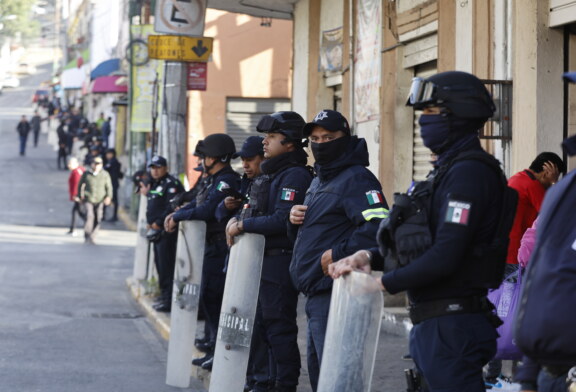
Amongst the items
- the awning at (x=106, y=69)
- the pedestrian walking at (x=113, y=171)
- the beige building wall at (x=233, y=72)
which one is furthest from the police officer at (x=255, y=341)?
the awning at (x=106, y=69)

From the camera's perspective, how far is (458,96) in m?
4.53

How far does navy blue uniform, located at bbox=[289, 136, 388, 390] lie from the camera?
19.6ft

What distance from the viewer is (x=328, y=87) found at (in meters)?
16.5

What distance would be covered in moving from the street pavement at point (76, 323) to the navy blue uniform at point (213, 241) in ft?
2.23

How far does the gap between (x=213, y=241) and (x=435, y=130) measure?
5592 mm

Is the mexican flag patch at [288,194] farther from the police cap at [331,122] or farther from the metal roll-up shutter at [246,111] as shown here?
the metal roll-up shutter at [246,111]

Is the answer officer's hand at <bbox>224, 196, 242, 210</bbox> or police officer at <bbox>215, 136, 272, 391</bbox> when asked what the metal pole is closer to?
officer's hand at <bbox>224, 196, 242, 210</bbox>

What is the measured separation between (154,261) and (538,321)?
12.2 meters

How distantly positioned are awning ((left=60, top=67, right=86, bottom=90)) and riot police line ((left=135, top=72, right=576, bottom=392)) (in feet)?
170

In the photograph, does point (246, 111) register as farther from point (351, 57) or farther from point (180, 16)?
point (351, 57)

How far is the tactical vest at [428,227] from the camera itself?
4418 millimetres

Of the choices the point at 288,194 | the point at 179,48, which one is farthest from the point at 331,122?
the point at 179,48

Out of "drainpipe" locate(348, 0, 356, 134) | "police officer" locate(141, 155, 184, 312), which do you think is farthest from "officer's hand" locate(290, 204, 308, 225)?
"drainpipe" locate(348, 0, 356, 134)

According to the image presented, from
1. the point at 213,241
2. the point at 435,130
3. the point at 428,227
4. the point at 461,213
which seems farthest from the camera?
the point at 213,241
